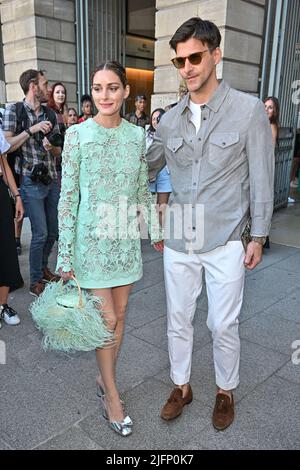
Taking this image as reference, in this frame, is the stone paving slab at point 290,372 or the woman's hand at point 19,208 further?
the woman's hand at point 19,208

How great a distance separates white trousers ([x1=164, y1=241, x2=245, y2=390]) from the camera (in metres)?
2.33

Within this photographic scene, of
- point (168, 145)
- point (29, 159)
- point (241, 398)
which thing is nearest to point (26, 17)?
point (29, 159)

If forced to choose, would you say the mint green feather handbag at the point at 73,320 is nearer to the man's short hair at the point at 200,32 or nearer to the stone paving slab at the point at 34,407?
the stone paving slab at the point at 34,407

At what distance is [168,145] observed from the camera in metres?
2.44

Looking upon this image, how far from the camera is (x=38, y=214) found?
4406mm

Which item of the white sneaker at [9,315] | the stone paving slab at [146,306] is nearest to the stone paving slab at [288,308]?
the stone paving slab at [146,306]

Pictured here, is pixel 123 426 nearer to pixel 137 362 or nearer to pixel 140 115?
pixel 137 362

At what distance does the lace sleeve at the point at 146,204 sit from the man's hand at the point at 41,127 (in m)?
2.06

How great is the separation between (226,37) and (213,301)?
5.39m

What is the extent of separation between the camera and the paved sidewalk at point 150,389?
2436mm

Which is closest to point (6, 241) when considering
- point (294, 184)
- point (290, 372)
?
point (290, 372)

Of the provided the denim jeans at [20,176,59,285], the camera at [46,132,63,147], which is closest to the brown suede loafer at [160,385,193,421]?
Answer: the denim jeans at [20,176,59,285]

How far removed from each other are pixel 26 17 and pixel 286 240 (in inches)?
287

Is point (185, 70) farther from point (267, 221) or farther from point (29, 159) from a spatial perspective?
point (29, 159)
